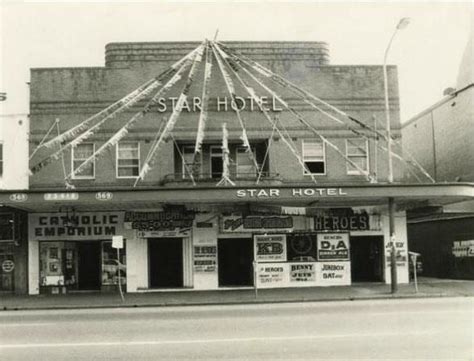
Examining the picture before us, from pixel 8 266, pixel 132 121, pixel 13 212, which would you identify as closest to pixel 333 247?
pixel 132 121

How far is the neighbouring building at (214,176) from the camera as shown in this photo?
28.5m

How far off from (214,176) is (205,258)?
384 centimetres

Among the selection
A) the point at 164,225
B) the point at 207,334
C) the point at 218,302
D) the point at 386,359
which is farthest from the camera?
the point at 164,225

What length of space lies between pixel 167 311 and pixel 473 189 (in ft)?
43.3

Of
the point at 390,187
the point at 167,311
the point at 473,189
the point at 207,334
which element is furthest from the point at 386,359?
the point at 473,189

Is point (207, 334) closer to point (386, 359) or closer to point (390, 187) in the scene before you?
point (386, 359)

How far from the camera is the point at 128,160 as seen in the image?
29.2 metres

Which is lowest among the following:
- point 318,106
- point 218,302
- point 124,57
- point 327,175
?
point 218,302

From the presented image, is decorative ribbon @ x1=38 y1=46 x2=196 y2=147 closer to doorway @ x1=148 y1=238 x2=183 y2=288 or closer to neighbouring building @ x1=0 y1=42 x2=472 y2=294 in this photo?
neighbouring building @ x1=0 y1=42 x2=472 y2=294

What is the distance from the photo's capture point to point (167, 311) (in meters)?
19.7

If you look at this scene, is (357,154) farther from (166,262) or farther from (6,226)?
(6,226)

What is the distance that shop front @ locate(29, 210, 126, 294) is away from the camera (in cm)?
2847

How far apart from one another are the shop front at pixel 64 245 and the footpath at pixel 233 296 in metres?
1.31

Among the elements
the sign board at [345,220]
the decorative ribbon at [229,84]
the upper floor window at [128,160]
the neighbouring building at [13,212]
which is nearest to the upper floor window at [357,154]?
the sign board at [345,220]
